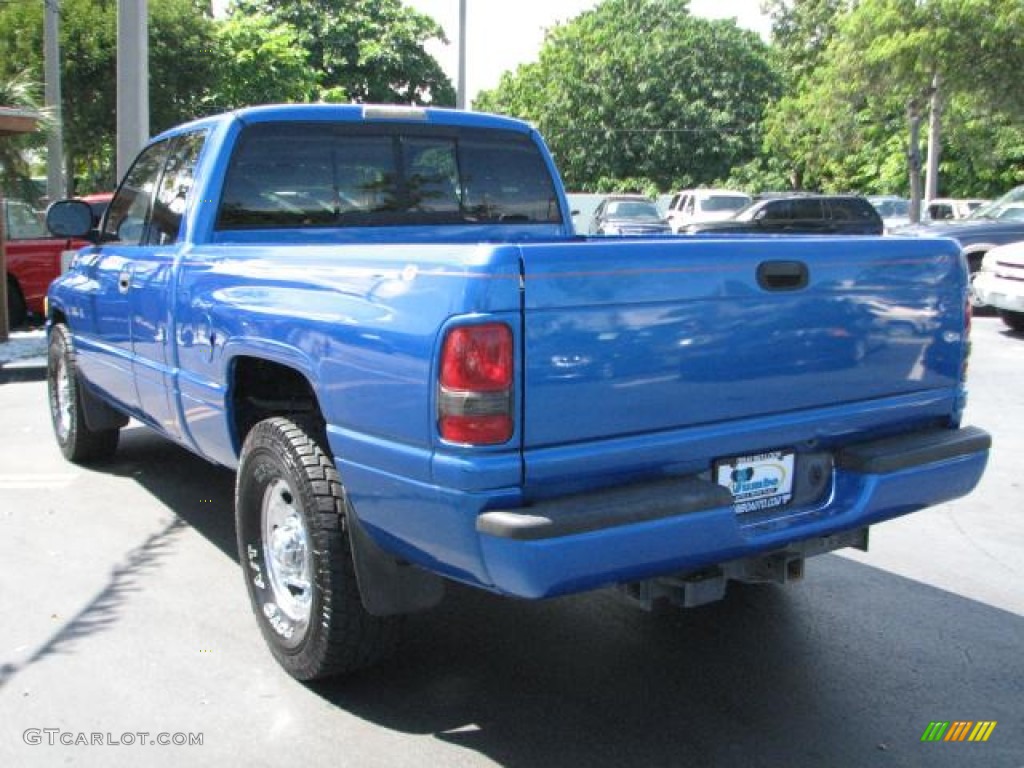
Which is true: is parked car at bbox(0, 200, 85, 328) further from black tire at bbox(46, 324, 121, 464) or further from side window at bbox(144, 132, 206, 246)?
side window at bbox(144, 132, 206, 246)

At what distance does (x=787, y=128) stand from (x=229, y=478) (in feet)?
99.5

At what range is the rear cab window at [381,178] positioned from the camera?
464 centimetres

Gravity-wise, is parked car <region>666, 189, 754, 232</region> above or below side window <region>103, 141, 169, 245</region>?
above

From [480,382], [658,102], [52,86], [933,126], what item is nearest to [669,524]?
[480,382]

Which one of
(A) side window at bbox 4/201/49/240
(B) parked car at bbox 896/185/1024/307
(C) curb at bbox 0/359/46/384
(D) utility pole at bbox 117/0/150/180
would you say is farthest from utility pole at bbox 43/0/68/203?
(B) parked car at bbox 896/185/1024/307

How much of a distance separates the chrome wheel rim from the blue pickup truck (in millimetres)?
14

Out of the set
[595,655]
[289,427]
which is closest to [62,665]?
[289,427]

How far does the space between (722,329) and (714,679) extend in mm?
1430

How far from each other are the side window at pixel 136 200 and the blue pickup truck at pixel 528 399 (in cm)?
74

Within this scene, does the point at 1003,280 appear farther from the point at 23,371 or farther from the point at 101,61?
the point at 101,61

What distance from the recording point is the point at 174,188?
4.96m

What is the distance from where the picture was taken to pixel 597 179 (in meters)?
46.2

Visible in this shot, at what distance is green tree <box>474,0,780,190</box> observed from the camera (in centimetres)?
4378

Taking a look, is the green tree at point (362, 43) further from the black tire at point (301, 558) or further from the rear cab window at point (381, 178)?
the black tire at point (301, 558)
